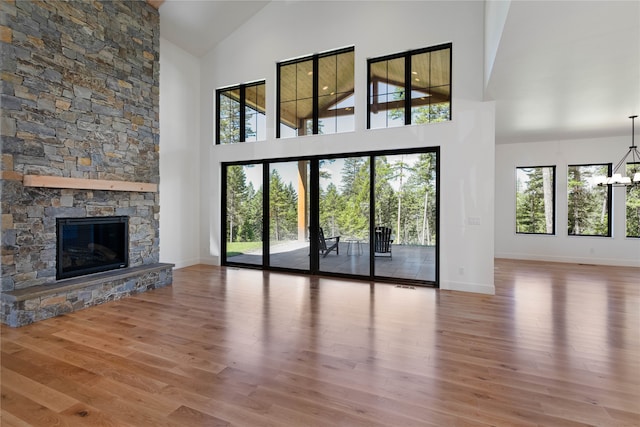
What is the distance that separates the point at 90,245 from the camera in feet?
15.1

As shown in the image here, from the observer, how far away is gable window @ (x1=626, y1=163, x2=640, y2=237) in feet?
24.0

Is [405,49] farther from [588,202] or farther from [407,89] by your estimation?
[588,202]

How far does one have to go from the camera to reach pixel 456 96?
4992 mm

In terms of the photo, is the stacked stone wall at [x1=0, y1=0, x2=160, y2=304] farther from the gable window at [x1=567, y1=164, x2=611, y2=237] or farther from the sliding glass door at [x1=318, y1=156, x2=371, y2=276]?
the gable window at [x1=567, y1=164, x2=611, y2=237]

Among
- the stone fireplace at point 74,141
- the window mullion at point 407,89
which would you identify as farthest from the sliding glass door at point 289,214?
the stone fireplace at point 74,141

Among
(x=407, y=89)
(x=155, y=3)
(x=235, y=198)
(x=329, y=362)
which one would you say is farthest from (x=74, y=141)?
(x=407, y=89)

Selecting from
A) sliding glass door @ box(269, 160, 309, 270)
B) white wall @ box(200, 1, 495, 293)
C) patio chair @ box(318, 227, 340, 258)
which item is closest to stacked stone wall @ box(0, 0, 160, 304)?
white wall @ box(200, 1, 495, 293)

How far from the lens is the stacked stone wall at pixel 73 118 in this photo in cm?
377

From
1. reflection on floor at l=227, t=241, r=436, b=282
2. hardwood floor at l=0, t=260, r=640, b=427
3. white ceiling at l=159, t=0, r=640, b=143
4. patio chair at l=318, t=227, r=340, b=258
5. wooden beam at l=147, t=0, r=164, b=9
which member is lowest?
hardwood floor at l=0, t=260, r=640, b=427

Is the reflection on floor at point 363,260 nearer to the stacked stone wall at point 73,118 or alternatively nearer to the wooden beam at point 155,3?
the stacked stone wall at point 73,118

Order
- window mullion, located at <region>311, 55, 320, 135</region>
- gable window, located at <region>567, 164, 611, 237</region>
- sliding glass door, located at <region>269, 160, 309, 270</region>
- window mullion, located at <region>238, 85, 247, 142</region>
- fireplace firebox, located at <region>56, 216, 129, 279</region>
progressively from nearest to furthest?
fireplace firebox, located at <region>56, 216, 129, 279</region>
window mullion, located at <region>311, 55, 320, 135</region>
sliding glass door, located at <region>269, 160, 309, 270</region>
window mullion, located at <region>238, 85, 247, 142</region>
gable window, located at <region>567, 164, 611, 237</region>

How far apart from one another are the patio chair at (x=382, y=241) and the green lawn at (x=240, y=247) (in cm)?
257

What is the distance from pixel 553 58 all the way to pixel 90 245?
6378mm

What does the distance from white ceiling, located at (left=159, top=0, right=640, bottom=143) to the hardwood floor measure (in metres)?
2.91
